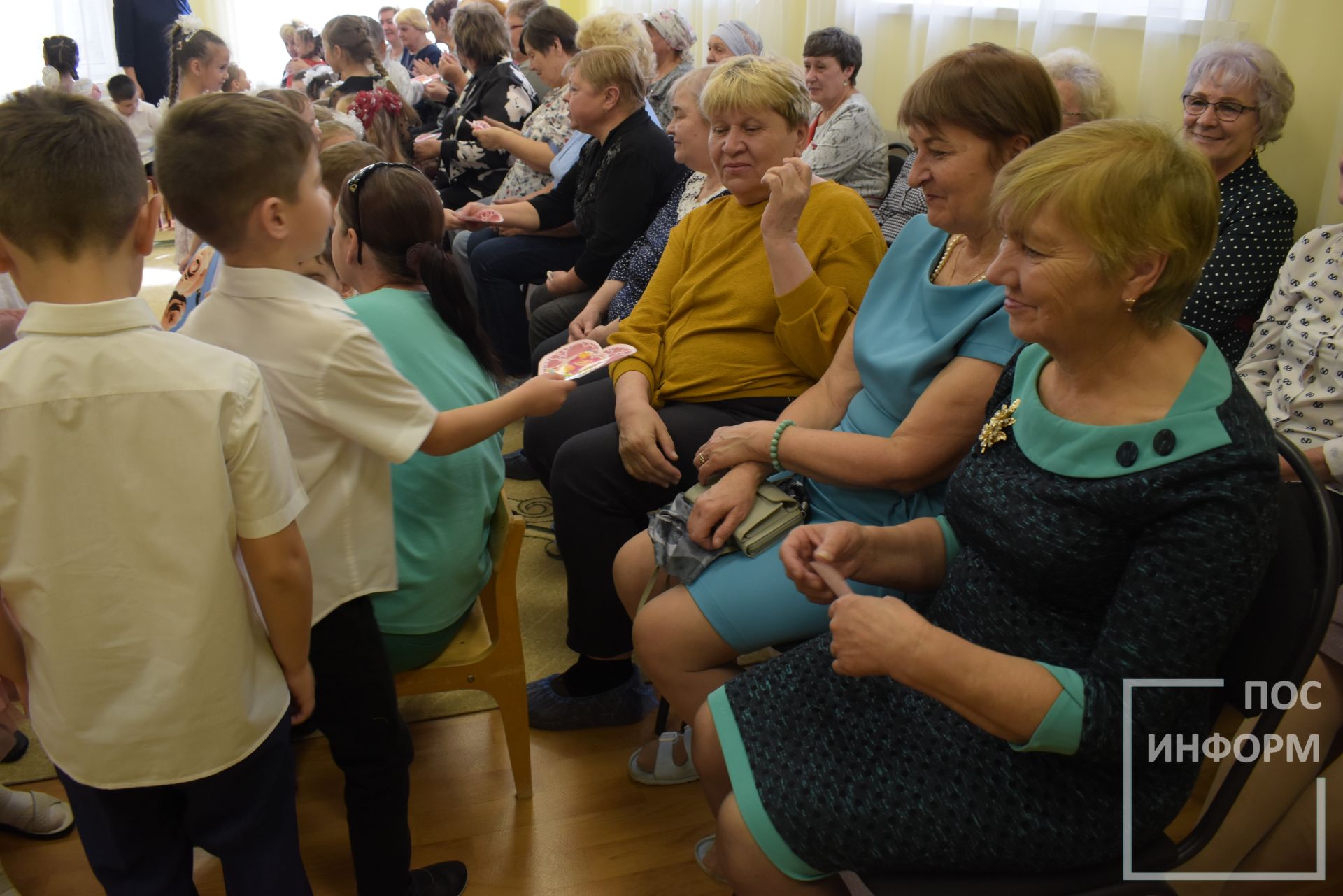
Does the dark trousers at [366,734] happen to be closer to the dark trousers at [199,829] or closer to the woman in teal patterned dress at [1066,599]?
the dark trousers at [199,829]

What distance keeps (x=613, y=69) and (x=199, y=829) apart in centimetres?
267

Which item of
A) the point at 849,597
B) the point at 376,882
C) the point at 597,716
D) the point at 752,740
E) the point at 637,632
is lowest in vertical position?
the point at 597,716

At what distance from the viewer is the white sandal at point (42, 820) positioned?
1.89 m

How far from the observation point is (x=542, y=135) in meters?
3.98

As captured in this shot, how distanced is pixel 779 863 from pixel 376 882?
30.4 inches

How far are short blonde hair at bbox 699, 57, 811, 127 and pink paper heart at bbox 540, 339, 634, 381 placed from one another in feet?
1.96

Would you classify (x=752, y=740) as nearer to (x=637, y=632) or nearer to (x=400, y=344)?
(x=637, y=632)

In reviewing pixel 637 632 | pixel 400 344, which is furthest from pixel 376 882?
pixel 400 344

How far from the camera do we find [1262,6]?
2637 mm

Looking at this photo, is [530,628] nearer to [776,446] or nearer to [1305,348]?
[776,446]

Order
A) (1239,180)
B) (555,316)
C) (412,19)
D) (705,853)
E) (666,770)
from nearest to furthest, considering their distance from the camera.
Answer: (705,853)
(666,770)
(1239,180)
(555,316)
(412,19)

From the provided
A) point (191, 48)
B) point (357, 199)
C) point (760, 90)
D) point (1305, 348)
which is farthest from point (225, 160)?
point (191, 48)

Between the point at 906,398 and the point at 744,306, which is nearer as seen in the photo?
the point at 906,398

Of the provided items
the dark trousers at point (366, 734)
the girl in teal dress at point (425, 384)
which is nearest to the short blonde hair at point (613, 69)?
the girl in teal dress at point (425, 384)
